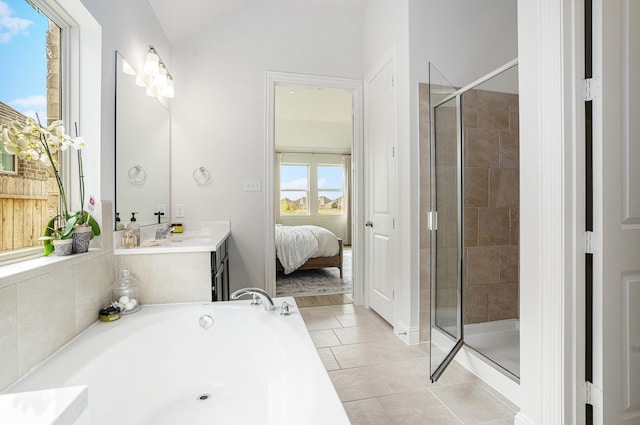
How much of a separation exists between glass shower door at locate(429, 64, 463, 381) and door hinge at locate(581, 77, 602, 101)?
2.80 ft

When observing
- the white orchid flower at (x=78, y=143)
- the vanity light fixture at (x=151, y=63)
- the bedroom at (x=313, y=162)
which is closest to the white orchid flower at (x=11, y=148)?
the white orchid flower at (x=78, y=143)

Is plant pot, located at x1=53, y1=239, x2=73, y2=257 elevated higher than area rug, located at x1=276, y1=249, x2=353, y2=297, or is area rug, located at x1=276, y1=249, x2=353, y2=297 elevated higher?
plant pot, located at x1=53, y1=239, x2=73, y2=257

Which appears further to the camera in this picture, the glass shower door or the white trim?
the glass shower door

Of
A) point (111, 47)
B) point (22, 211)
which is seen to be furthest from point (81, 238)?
point (111, 47)

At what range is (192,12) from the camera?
2711 millimetres

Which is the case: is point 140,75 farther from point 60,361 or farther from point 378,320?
point 378,320

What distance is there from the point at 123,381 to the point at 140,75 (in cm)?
199

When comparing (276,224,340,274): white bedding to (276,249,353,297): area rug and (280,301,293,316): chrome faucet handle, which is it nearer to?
(276,249,353,297): area rug

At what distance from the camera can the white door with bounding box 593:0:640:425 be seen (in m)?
1.30

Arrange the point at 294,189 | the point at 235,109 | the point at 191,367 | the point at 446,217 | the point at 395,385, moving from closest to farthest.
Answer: the point at 191,367, the point at 395,385, the point at 446,217, the point at 235,109, the point at 294,189

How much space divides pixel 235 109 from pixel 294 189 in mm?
4550

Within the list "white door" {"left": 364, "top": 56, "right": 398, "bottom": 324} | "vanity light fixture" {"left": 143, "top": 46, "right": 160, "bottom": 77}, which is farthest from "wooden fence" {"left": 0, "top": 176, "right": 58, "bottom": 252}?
"white door" {"left": 364, "top": 56, "right": 398, "bottom": 324}

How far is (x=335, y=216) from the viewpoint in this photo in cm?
790

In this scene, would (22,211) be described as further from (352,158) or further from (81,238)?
(352,158)
